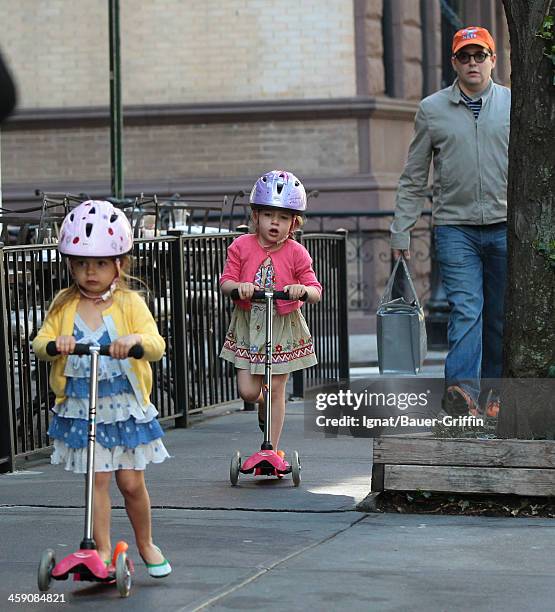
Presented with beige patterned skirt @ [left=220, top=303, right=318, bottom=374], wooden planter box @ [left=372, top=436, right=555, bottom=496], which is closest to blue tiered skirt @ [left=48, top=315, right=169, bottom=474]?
wooden planter box @ [left=372, top=436, right=555, bottom=496]

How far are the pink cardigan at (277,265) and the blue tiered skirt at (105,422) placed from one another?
7.41 feet

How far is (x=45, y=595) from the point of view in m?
5.16

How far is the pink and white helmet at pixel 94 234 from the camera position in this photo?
513 cm

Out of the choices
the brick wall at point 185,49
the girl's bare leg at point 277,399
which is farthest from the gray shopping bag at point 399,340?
the brick wall at point 185,49

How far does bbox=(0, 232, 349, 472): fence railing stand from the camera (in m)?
7.89

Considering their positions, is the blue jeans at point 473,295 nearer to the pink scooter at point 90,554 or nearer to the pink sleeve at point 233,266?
the pink sleeve at point 233,266

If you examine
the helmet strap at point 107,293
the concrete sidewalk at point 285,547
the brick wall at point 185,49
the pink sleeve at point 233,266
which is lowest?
the concrete sidewalk at point 285,547

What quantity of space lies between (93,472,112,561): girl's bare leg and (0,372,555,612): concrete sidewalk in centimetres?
15

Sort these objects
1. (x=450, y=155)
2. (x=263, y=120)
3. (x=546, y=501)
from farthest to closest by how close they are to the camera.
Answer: (x=263, y=120), (x=450, y=155), (x=546, y=501)

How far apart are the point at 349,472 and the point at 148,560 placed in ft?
8.51

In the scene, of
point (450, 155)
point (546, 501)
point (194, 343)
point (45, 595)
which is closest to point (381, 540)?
point (546, 501)

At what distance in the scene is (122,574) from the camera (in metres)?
5.01

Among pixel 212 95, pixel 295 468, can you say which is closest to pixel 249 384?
pixel 295 468

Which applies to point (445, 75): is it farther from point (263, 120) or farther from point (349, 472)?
point (349, 472)
